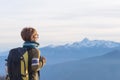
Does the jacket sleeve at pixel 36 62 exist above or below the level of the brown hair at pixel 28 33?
below

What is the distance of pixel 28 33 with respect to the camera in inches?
409

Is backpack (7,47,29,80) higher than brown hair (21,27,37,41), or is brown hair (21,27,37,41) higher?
brown hair (21,27,37,41)

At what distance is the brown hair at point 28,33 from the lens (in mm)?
10367

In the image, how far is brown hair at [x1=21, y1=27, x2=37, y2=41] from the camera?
34.0ft

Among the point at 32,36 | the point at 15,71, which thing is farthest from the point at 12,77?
the point at 32,36

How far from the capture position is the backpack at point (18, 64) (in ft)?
34.1

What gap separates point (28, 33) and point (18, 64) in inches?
22.1

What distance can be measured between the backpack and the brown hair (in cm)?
20

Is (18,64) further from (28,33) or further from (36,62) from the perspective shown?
(28,33)

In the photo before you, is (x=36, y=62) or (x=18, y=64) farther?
(x=18, y=64)

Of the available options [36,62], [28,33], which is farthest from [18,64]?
[28,33]

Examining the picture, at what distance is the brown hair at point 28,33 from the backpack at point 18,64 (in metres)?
0.20

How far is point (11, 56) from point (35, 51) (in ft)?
1.44

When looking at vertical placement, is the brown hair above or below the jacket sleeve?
above
